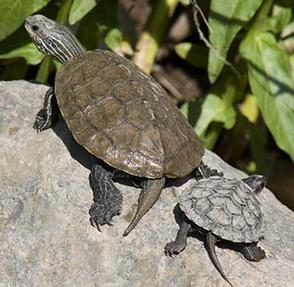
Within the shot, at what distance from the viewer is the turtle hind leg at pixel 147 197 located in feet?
11.9

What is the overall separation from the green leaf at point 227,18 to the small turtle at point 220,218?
1068 millimetres

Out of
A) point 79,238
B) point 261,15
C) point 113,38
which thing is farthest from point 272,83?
point 79,238

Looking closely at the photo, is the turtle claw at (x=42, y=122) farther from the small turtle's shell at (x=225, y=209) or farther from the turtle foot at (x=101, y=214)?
the small turtle's shell at (x=225, y=209)

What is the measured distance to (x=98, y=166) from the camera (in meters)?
3.81

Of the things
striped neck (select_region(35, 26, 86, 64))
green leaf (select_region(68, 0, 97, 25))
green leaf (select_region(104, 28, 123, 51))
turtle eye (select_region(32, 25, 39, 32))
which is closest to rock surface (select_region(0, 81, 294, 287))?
striped neck (select_region(35, 26, 86, 64))

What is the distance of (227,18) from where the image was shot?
4.47m

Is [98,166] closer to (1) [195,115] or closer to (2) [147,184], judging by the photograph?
(2) [147,184]

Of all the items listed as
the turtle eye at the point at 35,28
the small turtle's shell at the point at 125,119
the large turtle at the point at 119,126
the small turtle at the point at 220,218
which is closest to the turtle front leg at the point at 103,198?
the large turtle at the point at 119,126

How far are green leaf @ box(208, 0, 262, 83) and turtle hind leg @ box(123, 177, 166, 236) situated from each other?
1.10 m

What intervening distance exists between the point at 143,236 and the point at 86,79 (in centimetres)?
89

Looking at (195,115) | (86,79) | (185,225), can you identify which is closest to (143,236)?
(185,225)

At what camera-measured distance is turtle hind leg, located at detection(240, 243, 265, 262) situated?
3.57m

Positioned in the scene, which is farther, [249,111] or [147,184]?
[249,111]

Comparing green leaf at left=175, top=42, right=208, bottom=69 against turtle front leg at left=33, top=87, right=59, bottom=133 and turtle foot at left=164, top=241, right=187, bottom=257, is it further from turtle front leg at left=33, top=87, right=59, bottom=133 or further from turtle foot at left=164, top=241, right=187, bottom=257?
turtle foot at left=164, top=241, right=187, bottom=257
